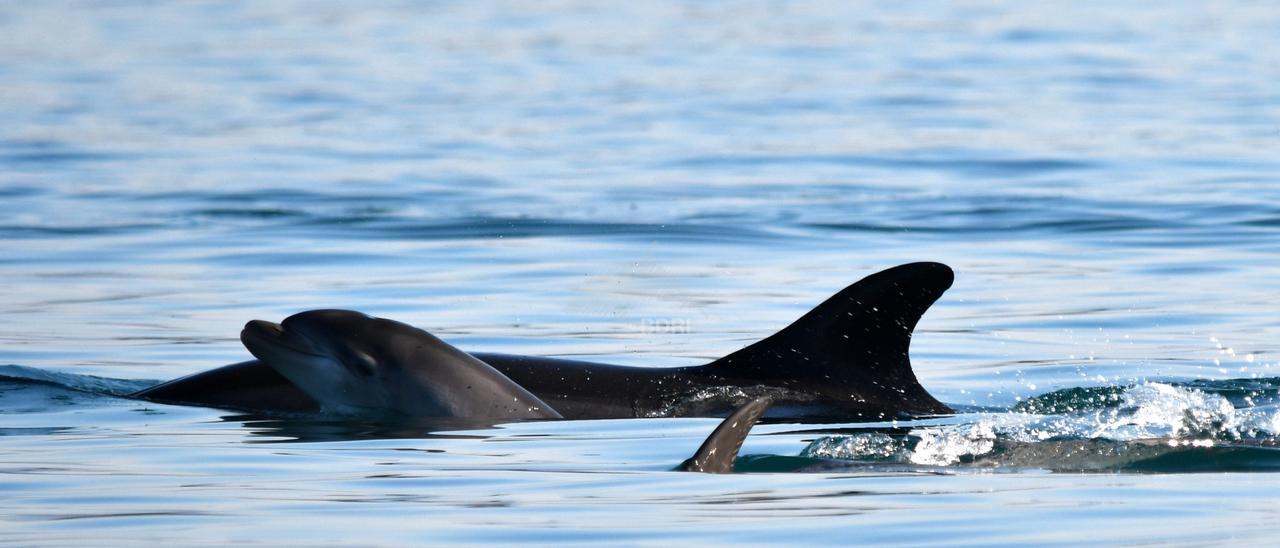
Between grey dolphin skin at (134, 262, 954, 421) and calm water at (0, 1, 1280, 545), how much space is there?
31 cm

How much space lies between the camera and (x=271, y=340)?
1014cm

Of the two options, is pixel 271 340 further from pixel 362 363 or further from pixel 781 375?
pixel 781 375

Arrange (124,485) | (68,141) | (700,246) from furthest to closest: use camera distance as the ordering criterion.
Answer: (68,141)
(700,246)
(124,485)

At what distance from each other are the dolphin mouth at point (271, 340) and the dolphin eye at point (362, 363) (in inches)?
6.2

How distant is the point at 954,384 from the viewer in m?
11.8

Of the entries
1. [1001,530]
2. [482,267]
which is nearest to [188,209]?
[482,267]

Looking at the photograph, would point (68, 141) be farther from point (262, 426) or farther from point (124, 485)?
point (124, 485)

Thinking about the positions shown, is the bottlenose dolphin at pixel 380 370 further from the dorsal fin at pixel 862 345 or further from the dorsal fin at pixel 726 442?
the dorsal fin at pixel 726 442

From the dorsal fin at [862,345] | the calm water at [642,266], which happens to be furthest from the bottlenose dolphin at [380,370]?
the dorsal fin at [862,345]

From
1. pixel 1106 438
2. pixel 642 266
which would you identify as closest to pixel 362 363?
pixel 1106 438

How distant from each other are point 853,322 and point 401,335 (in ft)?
6.47

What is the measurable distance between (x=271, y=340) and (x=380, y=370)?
1.59 feet

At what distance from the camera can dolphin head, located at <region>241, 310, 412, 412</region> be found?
33.3 ft

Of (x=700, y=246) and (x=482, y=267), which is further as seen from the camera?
(x=700, y=246)
